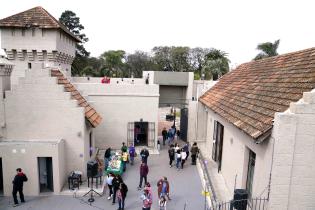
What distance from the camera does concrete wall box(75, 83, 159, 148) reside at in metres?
18.1

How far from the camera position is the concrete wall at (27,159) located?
36.2 ft

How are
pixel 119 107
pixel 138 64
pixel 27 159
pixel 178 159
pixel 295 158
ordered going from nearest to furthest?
pixel 295 158 < pixel 27 159 < pixel 178 159 < pixel 119 107 < pixel 138 64

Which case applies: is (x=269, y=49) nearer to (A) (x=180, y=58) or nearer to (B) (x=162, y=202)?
(A) (x=180, y=58)

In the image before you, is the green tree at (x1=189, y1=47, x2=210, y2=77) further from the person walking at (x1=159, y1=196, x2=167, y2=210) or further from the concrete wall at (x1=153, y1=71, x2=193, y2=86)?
the person walking at (x1=159, y1=196, x2=167, y2=210)

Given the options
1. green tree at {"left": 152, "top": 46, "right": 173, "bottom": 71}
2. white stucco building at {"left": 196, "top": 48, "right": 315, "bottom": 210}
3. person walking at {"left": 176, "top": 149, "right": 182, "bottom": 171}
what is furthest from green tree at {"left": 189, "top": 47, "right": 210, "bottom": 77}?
white stucco building at {"left": 196, "top": 48, "right": 315, "bottom": 210}

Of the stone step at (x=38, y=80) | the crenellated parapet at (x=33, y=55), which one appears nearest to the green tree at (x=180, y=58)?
the crenellated parapet at (x=33, y=55)

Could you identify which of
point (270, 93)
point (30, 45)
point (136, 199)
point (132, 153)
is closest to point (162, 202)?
point (136, 199)

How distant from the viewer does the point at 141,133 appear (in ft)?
64.5

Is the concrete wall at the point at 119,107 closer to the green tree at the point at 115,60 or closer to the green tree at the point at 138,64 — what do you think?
the green tree at the point at 115,60

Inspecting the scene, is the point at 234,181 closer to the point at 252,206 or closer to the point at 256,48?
the point at 252,206

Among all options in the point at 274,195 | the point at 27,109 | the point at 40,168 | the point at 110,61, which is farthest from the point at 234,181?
the point at 110,61

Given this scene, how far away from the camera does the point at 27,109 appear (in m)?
12.0

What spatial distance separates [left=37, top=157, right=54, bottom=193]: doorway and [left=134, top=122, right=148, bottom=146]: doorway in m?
8.38

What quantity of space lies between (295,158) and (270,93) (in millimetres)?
3346
